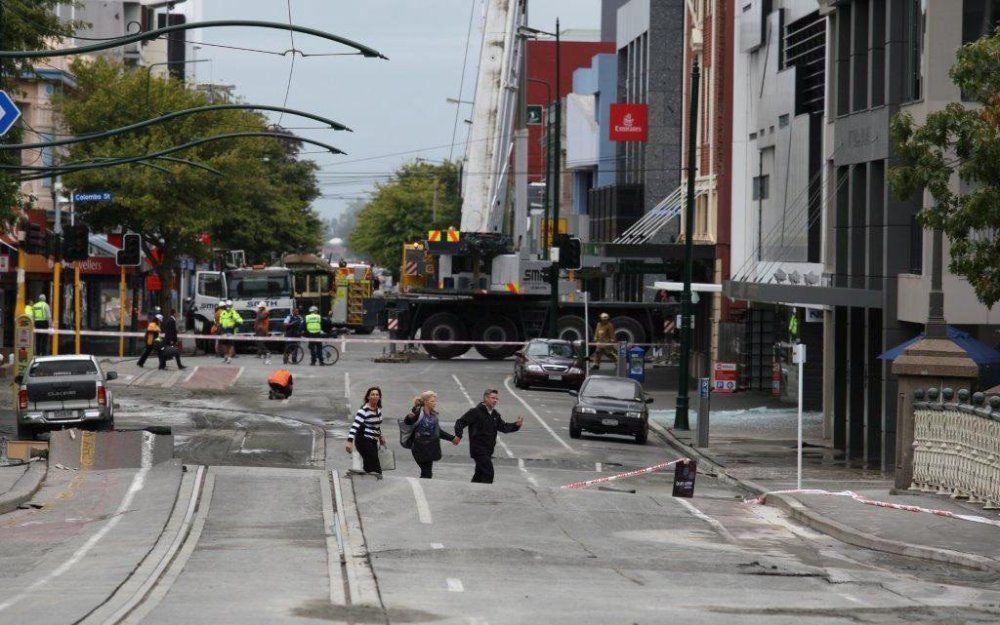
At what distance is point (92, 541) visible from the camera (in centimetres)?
1809

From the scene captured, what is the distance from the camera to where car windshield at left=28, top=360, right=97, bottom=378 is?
3066 centimetres

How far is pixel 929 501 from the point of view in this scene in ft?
78.4

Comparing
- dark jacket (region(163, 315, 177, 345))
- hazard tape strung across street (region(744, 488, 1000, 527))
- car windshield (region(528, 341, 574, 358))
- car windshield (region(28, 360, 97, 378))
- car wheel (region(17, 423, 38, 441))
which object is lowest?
hazard tape strung across street (region(744, 488, 1000, 527))

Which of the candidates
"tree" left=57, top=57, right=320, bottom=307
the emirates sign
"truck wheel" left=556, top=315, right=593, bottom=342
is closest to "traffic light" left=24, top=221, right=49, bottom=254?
"tree" left=57, top=57, right=320, bottom=307

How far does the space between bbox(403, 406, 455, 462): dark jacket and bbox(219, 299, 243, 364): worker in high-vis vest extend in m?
27.6

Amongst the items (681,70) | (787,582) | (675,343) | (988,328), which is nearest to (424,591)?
(787,582)

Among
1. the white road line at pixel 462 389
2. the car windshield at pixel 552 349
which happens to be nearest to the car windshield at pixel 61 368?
the white road line at pixel 462 389

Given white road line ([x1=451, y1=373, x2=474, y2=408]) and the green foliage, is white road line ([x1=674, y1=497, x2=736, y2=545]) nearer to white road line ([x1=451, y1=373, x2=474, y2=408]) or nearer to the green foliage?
white road line ([x1=451, y1=373, x2=474, y2=408])

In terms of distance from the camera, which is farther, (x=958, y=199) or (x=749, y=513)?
(x=749, y=513)

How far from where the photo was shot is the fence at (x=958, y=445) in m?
22.4

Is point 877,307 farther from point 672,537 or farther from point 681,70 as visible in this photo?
point 681,70

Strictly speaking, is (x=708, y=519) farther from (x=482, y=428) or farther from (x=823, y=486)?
(x=823, y=486)

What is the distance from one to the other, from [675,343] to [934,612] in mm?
43761

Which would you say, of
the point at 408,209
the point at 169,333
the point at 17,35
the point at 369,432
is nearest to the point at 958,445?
the point at 369,432
